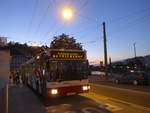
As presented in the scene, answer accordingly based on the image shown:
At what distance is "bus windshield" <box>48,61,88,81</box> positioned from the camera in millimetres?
8875

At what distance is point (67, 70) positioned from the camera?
9.30 meters

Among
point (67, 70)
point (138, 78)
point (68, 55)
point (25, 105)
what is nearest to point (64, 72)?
point (67, 70)

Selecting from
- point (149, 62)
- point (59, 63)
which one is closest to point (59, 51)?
point (59, 63)

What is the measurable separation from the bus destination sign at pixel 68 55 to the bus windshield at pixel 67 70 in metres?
0.26

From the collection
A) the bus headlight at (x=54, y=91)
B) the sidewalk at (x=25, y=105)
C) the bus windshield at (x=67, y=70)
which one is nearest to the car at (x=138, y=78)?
the bus windshield at (x=67, y=70)

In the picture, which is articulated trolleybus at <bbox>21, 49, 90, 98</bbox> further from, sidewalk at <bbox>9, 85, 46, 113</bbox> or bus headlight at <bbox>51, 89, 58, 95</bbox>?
sidewalk at <bbox>9, 85, 46, 113</bbox>

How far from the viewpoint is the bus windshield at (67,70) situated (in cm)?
888

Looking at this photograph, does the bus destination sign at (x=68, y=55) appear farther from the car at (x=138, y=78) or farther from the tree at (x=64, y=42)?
the tree at (x=64, y=42)

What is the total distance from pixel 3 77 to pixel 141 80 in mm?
15594

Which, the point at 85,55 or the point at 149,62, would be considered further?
the point at 149,62

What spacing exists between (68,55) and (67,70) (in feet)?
2.92

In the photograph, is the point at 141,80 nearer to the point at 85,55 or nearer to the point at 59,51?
the point at 85,55

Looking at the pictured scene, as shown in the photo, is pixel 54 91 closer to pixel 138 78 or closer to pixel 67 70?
pixel 67 70

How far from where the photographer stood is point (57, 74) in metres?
8.94
